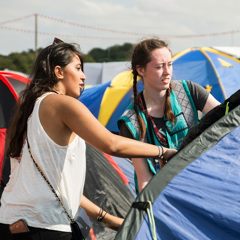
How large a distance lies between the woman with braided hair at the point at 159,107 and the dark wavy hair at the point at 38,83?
50cm

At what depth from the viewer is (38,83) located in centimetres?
179

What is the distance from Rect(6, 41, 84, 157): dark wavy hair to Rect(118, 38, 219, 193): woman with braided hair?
50 cm

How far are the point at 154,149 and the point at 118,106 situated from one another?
4.80m

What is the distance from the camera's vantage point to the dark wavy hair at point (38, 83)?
5.74ft

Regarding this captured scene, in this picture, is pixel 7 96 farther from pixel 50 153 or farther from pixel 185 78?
pixel 185 78

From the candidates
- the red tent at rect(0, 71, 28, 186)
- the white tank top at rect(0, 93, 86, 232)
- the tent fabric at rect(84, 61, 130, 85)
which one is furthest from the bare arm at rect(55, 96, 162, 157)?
the tent fabric at rect(84, 61, 130, 85)

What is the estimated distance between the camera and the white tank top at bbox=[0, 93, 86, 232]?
1642 mm

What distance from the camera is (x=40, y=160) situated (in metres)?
1.64

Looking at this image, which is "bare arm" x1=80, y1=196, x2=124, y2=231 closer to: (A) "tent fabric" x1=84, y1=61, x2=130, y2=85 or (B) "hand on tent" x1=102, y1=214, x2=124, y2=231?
(B) "hand on tent" x1=102, y1=214, x2=124, y2=231

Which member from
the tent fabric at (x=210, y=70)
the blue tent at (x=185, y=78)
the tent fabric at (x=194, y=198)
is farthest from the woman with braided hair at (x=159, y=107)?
the blue tent at (x=185, y=78)

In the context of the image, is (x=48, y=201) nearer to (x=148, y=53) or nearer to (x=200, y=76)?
(x=148, y=53)

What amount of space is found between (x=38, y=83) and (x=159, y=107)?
72 centimetres

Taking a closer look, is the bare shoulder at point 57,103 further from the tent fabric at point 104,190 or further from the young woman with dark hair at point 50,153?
the tent fabric at point 104,190

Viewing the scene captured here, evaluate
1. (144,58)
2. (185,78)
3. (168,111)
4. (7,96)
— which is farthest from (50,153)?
(185,78)
